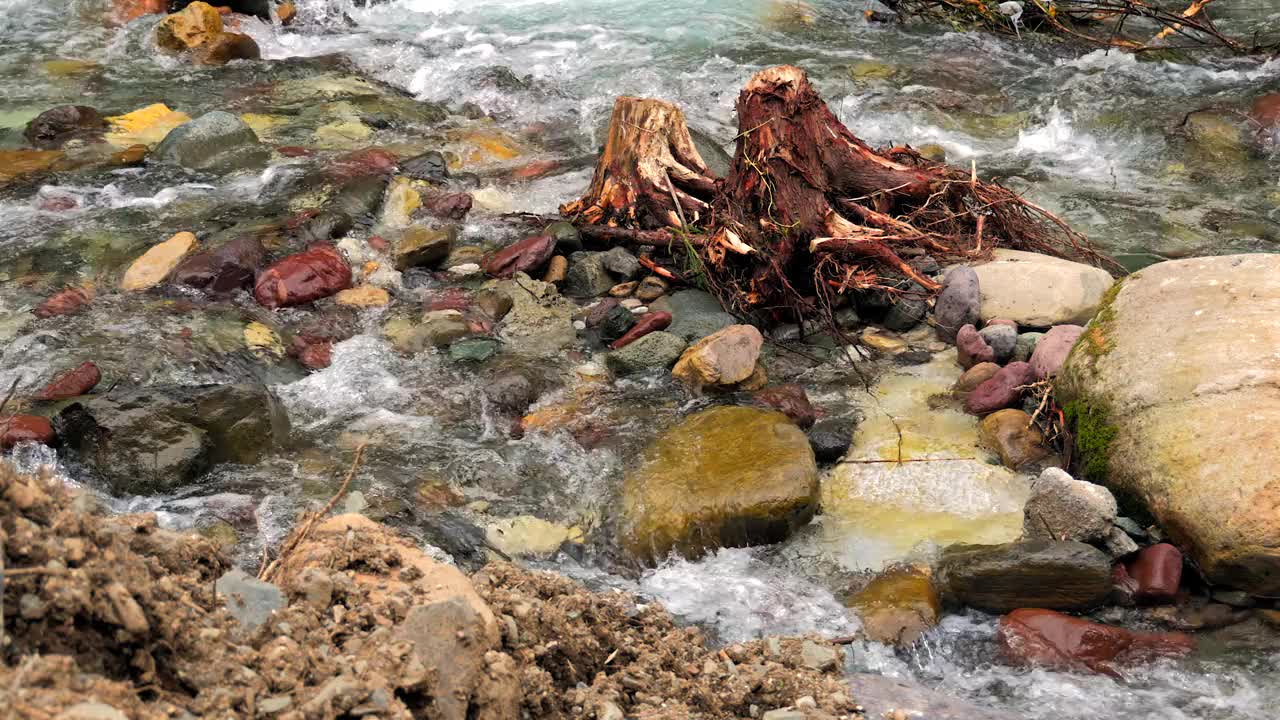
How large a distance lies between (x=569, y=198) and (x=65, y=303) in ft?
9.75

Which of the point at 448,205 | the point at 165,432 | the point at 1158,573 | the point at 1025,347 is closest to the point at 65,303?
the point at 165,432

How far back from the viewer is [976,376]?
16.0 feet

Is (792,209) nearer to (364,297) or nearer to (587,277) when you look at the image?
(587,277)

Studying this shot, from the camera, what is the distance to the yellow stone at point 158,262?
5730 mm

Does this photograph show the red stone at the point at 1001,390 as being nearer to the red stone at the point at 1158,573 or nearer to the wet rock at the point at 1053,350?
the wet rock at the point at 1053,350

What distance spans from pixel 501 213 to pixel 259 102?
306 cm

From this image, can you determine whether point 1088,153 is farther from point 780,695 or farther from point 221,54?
point 221,54

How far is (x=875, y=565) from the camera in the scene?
12.8 feet

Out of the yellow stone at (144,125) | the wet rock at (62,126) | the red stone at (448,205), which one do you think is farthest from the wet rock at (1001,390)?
the wet rock at (62,126)

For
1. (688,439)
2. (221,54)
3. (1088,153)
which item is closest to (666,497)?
(688,439)

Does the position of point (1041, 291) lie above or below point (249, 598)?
below

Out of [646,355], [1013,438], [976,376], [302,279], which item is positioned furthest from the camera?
[302,279]

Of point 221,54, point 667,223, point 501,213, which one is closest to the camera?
point 667,223

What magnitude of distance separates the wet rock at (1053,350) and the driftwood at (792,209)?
77cm
